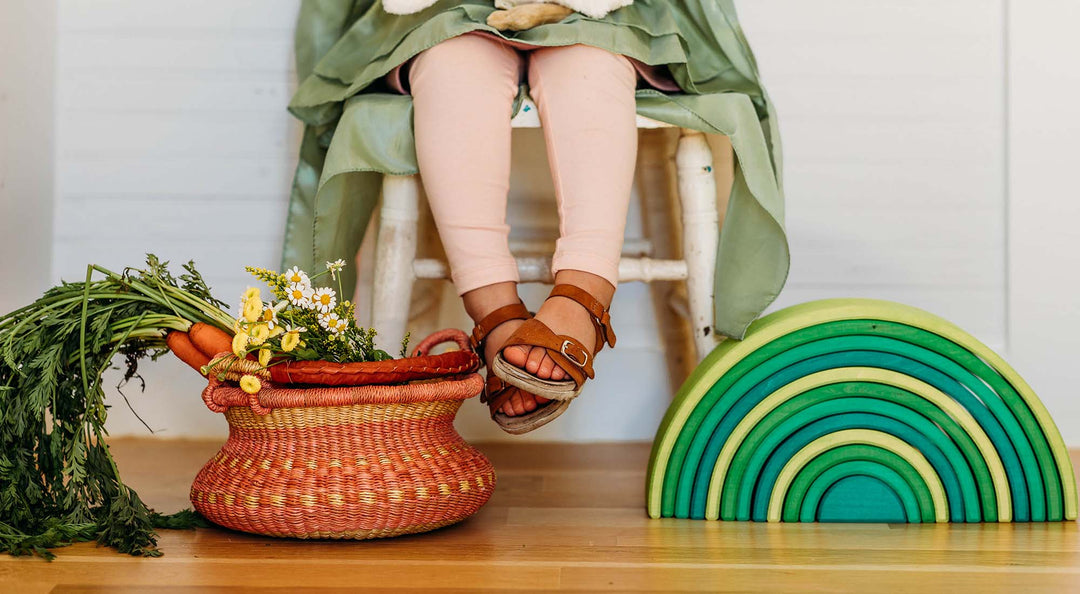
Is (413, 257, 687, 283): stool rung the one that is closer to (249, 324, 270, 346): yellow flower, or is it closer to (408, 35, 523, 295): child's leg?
(408, 35, 523, 295): child's leg

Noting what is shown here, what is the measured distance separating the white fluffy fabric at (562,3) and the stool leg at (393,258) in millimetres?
173

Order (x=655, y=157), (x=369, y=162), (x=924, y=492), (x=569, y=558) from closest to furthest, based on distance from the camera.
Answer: (x=569, y=558) → (x=924, y=492) → (x=369, y=162) → (x=655, y=157)

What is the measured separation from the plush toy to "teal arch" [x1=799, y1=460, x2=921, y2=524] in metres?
0.50

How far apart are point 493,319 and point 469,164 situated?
0.15 m

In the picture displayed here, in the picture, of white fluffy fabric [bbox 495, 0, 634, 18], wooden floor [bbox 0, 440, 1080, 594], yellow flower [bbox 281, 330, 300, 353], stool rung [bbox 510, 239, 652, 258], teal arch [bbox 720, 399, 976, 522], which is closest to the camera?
wooden floor [bbox 0, 440, 1080, 594]

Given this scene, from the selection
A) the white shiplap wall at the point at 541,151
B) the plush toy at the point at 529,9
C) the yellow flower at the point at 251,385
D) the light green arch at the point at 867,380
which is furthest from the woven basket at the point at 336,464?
the white shiplap wall at the point at 541,151

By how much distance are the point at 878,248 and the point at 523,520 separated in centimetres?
71

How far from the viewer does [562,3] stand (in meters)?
1.01

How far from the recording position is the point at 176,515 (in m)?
0.87

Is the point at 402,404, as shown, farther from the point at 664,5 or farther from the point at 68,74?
the point at 68,74

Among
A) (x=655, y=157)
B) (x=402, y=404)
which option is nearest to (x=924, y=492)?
(x=402, y=404)

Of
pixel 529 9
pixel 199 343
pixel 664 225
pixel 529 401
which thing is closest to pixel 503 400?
pixel 529 401

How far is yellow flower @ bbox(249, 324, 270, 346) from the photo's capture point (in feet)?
2.65

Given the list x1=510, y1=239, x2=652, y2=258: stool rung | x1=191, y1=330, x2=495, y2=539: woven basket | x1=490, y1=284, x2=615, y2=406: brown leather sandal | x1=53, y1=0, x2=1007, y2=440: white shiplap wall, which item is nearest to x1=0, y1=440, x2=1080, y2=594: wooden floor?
x1=191, y1=330, x2=495, y2=539: woven basket
